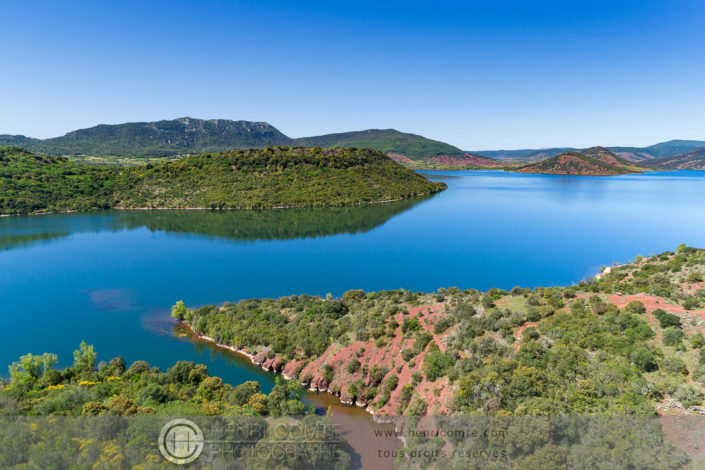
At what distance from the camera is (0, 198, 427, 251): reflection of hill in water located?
90894 millimetres

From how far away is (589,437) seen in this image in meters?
15.7

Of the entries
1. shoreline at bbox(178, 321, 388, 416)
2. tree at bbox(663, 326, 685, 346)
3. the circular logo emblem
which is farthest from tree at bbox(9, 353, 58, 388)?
tree at bbox(663, 326, 685, 346)

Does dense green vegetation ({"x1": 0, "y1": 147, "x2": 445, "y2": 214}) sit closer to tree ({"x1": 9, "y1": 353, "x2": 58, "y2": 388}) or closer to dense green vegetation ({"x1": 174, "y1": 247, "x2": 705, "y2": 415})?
dense green vegetation ({"x1": 174, "y1": 247, "x2": 705, "y2": 415})

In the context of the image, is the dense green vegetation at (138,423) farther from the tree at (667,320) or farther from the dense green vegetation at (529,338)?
the tree at (667,320)

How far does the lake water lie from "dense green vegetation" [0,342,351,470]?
299 inches

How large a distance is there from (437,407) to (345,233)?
71.3 metres

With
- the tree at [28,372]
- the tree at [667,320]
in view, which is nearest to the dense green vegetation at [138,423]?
the tree at [28,372]

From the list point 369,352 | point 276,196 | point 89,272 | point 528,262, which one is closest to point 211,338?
point 369,352

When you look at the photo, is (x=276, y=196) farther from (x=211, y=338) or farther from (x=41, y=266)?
(x=211, y=338)

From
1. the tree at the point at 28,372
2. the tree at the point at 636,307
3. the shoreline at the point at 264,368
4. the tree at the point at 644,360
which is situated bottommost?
the shoreline at the point at 264,368

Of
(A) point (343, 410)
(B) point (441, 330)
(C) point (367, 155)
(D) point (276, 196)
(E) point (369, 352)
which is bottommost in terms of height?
(A) point (343, 410)

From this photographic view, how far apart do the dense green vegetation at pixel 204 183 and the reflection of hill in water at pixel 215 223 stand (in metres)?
8.49

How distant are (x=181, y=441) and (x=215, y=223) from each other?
317ft

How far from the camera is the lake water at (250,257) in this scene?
41.2 m
